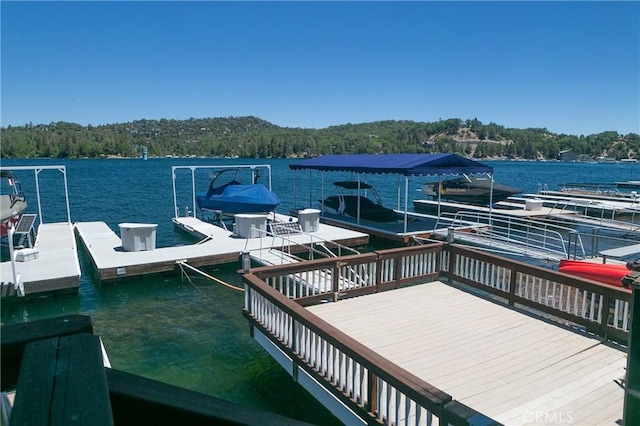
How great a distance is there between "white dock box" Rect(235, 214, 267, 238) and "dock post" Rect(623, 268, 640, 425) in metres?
11.8

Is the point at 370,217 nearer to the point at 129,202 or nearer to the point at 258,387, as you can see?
the point at 258,387

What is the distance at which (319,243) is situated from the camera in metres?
13.0

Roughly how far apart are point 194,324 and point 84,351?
24.9 feet

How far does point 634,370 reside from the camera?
2.39 m

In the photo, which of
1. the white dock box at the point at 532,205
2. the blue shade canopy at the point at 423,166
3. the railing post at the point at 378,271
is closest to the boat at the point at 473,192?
the white dock box at the point at 532,205

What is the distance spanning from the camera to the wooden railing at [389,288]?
3.51 meters

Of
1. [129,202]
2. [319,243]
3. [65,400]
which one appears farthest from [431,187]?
[65,400]

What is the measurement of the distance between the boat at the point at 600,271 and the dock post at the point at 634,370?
499cm

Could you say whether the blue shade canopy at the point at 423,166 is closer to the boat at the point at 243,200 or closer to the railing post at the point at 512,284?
the boat at the point at 243,200

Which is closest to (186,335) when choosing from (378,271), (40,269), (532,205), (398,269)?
(378,271)

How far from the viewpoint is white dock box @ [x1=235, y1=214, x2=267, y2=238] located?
45.1 ft

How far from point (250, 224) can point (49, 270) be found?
5.63 metres

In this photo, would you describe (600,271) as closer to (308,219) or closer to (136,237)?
(308,219)

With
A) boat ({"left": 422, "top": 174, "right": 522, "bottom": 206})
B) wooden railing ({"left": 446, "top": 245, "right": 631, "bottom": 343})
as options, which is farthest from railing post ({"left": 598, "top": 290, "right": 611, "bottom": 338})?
boat ({"left": 422, "top": 174, "right": 522, "bottom": 206})
